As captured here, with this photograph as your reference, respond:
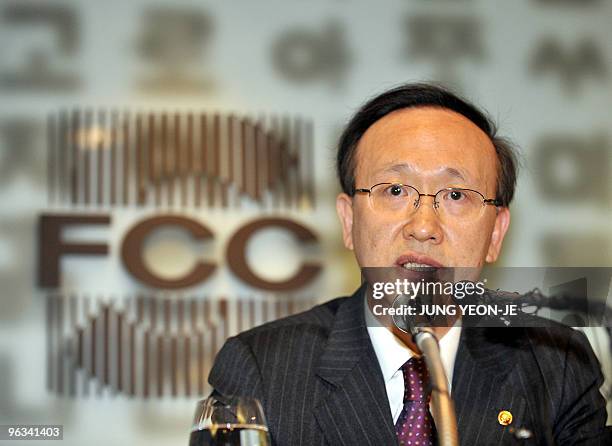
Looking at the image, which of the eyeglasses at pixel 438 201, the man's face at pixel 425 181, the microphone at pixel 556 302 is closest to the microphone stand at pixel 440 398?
the microphone at pixel 556 302

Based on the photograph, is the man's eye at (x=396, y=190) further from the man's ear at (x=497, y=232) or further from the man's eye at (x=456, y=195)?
the man's ear at (x=497, y=232)

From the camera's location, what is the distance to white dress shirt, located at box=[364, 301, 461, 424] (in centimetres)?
167

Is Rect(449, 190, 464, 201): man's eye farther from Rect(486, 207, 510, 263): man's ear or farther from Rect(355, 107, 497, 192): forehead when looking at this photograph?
Rect(486, 207, 510, 263): man's ear

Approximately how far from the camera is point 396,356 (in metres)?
1.71

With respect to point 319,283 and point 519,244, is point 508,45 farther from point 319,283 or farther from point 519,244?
point 319,283

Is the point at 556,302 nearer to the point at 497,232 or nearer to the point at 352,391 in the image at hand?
the point at 352,391

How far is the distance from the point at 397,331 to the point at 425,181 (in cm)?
29

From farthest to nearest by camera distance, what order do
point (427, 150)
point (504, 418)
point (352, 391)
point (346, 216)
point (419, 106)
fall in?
1. point (346, 216)
2. point (419, 106)
3. point (427, 150)
4. point (352, 391)
5. point (504, 418)

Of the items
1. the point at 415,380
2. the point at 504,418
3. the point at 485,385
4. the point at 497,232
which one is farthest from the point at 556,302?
the point at 497,232

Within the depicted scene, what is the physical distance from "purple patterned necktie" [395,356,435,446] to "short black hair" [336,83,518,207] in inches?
17.2

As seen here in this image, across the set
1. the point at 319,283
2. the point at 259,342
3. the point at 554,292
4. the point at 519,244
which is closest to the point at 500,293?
the point at 554,292

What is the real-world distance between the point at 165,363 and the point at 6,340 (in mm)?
606

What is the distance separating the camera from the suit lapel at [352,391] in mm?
1600

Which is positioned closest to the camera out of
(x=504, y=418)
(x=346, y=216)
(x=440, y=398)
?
(x=440, y=398)
